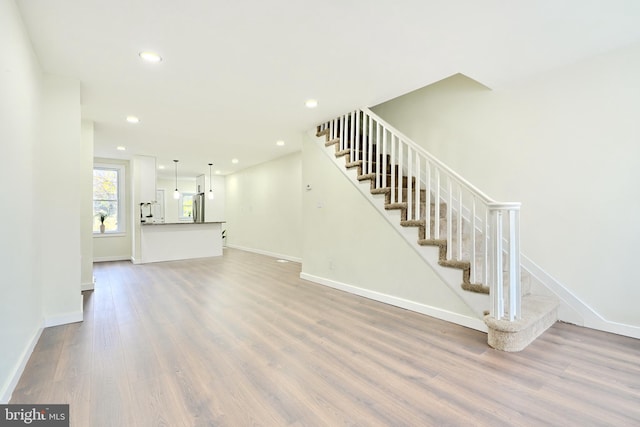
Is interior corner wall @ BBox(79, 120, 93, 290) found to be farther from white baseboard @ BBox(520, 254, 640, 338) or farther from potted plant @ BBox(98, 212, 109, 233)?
white baseboard @ BBox(520, 254, 640, 338)

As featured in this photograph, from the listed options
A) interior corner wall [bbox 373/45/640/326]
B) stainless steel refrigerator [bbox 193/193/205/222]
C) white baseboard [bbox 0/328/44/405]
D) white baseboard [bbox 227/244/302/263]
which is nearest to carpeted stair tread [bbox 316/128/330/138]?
interior corner wall [bbox 373/45/640/326]

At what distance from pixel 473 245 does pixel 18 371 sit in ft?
11.5

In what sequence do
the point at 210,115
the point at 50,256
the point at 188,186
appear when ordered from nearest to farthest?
the point at 50,256 → the point at 210,115 → the point at 188,186

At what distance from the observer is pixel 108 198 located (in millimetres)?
6922

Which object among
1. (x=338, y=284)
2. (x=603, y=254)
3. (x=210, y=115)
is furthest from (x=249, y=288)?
(x=603, y=254)

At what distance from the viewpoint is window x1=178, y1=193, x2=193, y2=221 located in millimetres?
11969

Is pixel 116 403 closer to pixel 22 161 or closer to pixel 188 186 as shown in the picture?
pixel 22 161

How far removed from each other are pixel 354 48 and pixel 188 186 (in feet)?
35.8

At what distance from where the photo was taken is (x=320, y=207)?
4566 mm

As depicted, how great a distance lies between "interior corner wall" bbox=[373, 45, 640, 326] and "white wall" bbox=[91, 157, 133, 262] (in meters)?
7.29

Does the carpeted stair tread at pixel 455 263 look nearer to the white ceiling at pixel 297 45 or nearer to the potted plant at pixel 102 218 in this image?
the white ceiling at pixel 297 45

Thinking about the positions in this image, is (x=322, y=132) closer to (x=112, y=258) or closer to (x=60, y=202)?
(x=60, y=202)

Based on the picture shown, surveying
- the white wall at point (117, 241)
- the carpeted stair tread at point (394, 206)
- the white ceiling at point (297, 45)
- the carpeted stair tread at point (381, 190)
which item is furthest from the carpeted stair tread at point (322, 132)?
the white wall at point (117, 241)

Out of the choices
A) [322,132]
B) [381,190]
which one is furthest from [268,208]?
[381,190]
